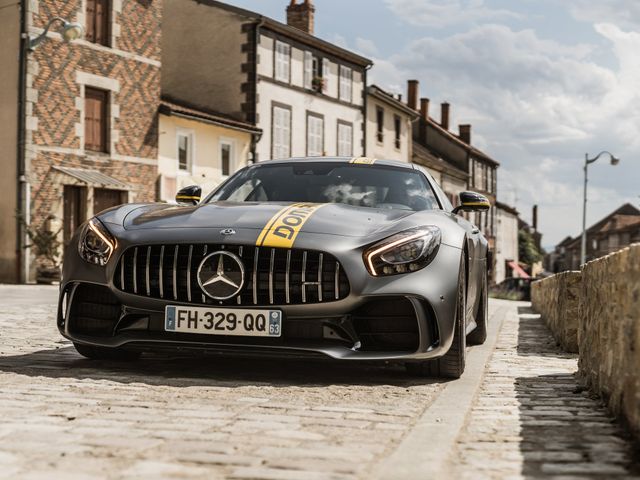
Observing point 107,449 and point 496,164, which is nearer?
point 107,449

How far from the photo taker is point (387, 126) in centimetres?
4647

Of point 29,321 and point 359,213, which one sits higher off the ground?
point 359,213

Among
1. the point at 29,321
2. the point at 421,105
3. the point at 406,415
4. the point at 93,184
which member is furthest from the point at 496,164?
the point at 406,415

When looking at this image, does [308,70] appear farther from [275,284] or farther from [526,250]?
[526,250]

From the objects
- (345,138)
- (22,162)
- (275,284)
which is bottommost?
(275,284)

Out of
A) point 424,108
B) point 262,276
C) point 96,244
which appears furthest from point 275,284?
point 424,108

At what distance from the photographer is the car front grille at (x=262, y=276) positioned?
5.28m

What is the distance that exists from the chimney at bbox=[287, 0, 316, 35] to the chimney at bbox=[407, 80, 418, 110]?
72.2 ft

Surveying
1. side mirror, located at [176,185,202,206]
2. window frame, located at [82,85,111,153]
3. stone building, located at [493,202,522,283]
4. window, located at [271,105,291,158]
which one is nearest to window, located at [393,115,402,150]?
window, located at [271,105,291,158]

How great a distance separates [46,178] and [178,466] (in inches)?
881

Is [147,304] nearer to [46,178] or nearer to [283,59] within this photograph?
[46,178]

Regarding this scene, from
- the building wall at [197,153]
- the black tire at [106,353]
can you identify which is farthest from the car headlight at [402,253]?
the building wall at [197,153]

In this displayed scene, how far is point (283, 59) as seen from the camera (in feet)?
118

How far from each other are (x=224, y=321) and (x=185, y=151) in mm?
25386
